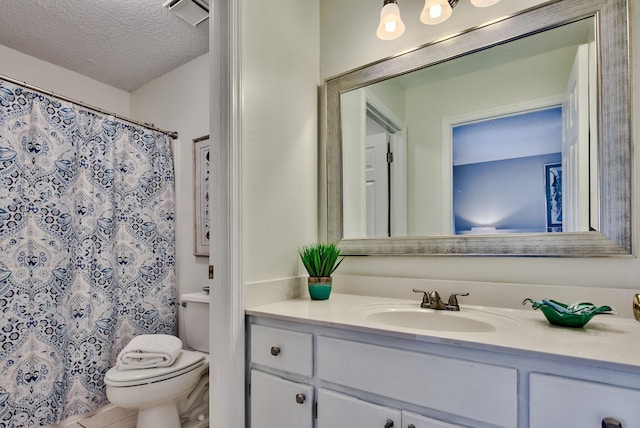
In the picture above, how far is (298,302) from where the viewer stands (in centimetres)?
134

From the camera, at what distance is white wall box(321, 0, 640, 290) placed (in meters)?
1.05

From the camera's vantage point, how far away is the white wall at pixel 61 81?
88.3 inches

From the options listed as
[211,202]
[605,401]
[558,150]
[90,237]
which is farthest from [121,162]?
[605,401]

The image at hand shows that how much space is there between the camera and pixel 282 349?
1104 millimetres

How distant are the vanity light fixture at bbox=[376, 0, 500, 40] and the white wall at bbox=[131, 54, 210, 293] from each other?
141cm

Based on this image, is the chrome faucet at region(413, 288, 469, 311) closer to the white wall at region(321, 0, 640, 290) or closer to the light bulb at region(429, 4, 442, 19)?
the white wall at region(321, 0, 640, 290)

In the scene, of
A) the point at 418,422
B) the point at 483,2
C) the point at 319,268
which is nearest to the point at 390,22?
the point at 483,2

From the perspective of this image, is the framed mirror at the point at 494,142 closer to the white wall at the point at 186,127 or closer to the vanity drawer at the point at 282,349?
the vanity drawer at the point at 282,349

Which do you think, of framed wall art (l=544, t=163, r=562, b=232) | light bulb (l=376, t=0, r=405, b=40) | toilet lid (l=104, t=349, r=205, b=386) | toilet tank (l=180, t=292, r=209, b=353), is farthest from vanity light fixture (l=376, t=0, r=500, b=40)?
toilet lid (l=104, t=349, r=205, b=386)

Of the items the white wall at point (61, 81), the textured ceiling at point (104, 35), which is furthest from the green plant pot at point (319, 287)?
the white wall at point (61, 81)

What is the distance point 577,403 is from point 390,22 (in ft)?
4.52

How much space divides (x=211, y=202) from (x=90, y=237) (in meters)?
1.24

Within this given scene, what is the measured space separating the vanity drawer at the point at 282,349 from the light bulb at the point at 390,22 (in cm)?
123

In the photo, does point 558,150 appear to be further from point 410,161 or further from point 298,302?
point 298,302
